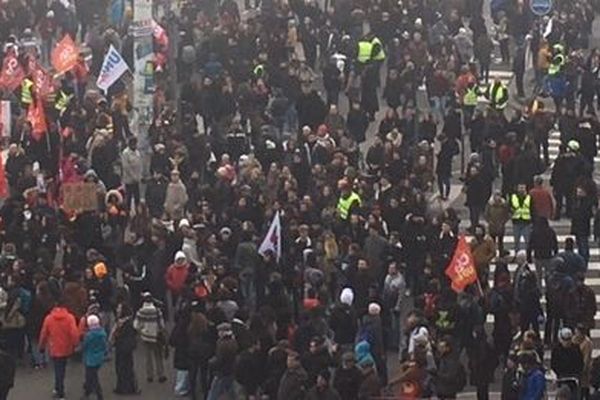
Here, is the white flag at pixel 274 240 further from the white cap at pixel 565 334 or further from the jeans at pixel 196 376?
the white cap at pixel 565 334

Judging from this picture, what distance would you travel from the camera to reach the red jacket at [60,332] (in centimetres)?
2925

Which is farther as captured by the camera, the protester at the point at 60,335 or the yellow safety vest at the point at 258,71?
the yellow safety vest at the point at 258,71

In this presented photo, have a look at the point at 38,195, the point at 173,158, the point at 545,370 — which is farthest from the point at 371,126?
the point at 545,370

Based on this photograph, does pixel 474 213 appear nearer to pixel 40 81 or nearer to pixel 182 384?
pixel 182 384

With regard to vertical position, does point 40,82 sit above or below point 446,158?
above

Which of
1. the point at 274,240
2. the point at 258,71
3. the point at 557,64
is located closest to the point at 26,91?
the point at 258,71

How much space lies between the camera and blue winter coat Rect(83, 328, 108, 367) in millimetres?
29000

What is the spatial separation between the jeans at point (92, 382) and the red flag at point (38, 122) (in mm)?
8205

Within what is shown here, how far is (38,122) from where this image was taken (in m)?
36.7

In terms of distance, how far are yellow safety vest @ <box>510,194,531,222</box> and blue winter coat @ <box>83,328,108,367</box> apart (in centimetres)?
780

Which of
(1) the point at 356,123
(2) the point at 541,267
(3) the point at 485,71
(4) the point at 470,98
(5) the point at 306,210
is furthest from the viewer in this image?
(3) the point at 485,71

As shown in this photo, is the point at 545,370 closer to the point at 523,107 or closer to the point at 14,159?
the point at 14,159

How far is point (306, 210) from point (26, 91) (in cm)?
832

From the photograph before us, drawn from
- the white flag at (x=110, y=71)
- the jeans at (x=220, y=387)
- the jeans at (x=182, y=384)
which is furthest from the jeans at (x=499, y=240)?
the white flag at (x=110, y=71)
